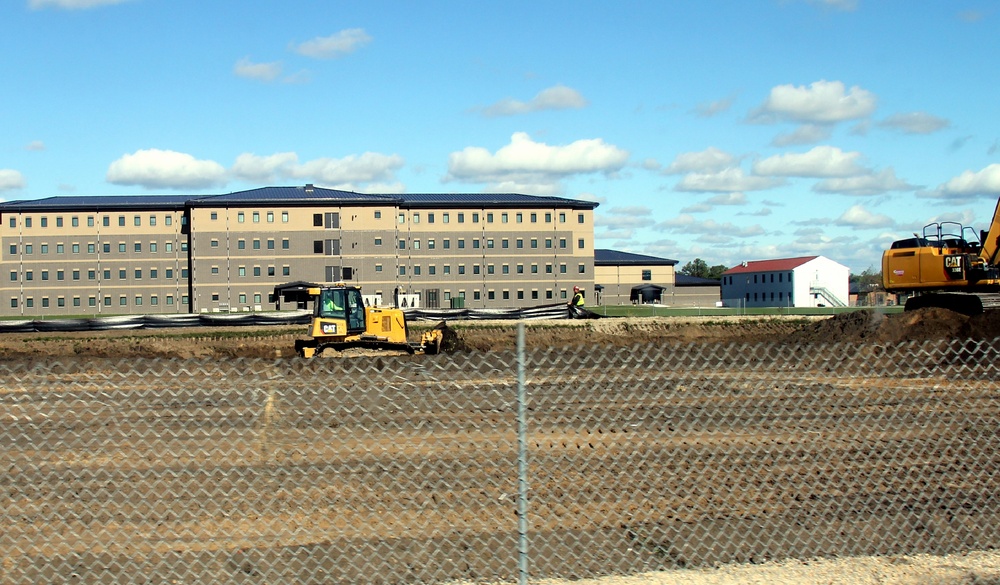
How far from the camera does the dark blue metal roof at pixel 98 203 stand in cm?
7919

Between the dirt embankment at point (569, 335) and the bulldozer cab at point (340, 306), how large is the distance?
5.26m

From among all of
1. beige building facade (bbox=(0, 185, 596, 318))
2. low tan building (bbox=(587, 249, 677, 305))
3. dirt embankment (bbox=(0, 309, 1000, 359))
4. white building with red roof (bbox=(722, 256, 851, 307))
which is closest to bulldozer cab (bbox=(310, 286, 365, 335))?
dirt embankment (bbox=(0, 309, 1000, 359))

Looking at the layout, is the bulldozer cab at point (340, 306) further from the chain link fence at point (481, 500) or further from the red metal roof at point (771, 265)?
the red metal roof at point (771, 265)

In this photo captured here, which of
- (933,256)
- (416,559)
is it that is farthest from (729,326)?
(416,559)

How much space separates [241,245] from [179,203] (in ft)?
24.0

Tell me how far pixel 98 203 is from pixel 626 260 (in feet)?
175

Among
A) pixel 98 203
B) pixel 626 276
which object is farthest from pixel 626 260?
pixel 98 203

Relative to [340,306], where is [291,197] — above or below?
above

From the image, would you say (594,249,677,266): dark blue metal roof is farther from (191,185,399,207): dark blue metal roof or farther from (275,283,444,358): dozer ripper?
(275,283,444,358): dozer ripper

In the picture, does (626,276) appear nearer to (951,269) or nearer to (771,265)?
(771,265)

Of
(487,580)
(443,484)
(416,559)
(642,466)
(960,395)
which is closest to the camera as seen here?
(487,580)

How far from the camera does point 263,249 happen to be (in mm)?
78062

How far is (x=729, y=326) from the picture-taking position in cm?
4694

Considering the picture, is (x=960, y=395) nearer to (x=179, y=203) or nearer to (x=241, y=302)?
(x=241, y=302)
